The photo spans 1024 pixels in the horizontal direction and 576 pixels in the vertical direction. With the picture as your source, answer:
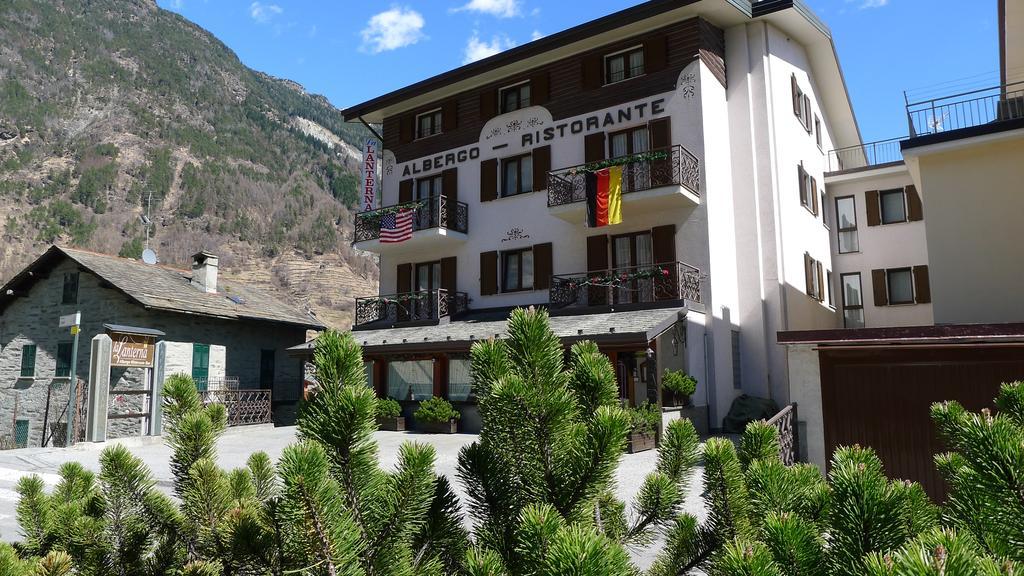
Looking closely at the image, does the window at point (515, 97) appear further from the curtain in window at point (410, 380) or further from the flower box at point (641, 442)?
the flower box at point (641, 442)

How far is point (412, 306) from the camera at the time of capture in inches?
996

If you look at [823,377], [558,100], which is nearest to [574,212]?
[558,100]

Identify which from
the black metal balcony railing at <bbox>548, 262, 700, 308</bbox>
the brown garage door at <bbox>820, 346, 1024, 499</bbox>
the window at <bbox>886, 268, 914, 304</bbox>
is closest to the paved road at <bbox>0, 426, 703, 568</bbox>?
the brown garage door at <bbox>820, 346, 1024, 499</bbox>

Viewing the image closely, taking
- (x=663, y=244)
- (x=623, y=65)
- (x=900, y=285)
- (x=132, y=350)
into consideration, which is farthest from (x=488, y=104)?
(x=900, y=285)

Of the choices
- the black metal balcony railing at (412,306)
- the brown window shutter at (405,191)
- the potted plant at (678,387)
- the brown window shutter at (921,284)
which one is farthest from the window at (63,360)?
the brown window shutter at (921,284)

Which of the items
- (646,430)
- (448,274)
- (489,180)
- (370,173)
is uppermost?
(370,173)

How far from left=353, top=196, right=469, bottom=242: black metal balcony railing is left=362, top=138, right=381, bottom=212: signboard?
1.16m

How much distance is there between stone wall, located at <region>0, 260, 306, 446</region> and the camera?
24188 millimetres

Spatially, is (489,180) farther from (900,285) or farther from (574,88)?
(900,285)

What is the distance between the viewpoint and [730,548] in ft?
5.72

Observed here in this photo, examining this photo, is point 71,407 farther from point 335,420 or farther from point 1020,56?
point 1020,56

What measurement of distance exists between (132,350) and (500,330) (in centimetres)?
1008

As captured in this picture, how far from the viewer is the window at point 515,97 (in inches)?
957

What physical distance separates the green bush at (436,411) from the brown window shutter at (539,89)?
10485 millimetres
